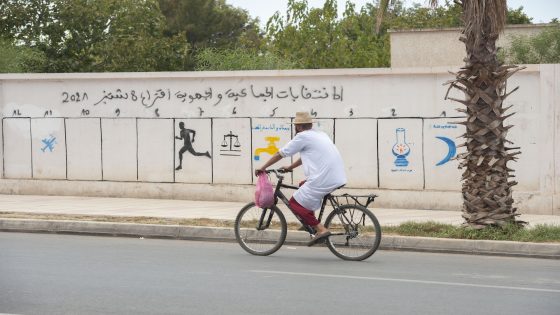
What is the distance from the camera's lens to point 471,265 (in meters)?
12.4

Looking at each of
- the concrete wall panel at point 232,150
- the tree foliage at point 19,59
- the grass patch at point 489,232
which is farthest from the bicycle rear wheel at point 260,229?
the tree foliage at point 19,59

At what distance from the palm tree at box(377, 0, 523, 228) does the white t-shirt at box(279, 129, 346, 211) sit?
9.12ft

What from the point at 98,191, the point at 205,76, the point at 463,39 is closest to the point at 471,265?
the point at 463,39

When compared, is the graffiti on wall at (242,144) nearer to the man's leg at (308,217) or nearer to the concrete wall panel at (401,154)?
the concrete wall panel at (401,154)

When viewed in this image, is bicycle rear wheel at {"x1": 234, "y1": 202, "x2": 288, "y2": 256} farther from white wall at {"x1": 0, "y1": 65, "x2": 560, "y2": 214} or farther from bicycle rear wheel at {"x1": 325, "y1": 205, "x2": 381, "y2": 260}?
white wall at {"x1": 0, "y1": 65, "x2": 560, "y2": 214}

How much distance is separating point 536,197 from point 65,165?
943 centimetres

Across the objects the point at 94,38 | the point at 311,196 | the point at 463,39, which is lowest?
the point at 311,196

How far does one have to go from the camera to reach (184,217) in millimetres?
17094

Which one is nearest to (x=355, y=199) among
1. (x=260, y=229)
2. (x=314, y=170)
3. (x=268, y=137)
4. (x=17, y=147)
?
(x=314, y=170)

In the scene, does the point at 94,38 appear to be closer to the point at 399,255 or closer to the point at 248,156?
the point at 248,156

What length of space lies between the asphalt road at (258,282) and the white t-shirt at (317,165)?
78 cm

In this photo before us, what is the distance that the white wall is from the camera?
59.7ft

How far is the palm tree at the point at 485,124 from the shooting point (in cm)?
1456

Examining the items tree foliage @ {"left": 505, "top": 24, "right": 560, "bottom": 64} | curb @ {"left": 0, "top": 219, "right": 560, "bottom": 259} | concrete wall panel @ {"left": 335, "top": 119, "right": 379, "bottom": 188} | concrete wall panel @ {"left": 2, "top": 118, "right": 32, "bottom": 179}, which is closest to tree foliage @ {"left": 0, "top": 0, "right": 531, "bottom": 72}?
tree foliage @ {"left": 505, "top": 24, "right": 560, "bottom": 64}
